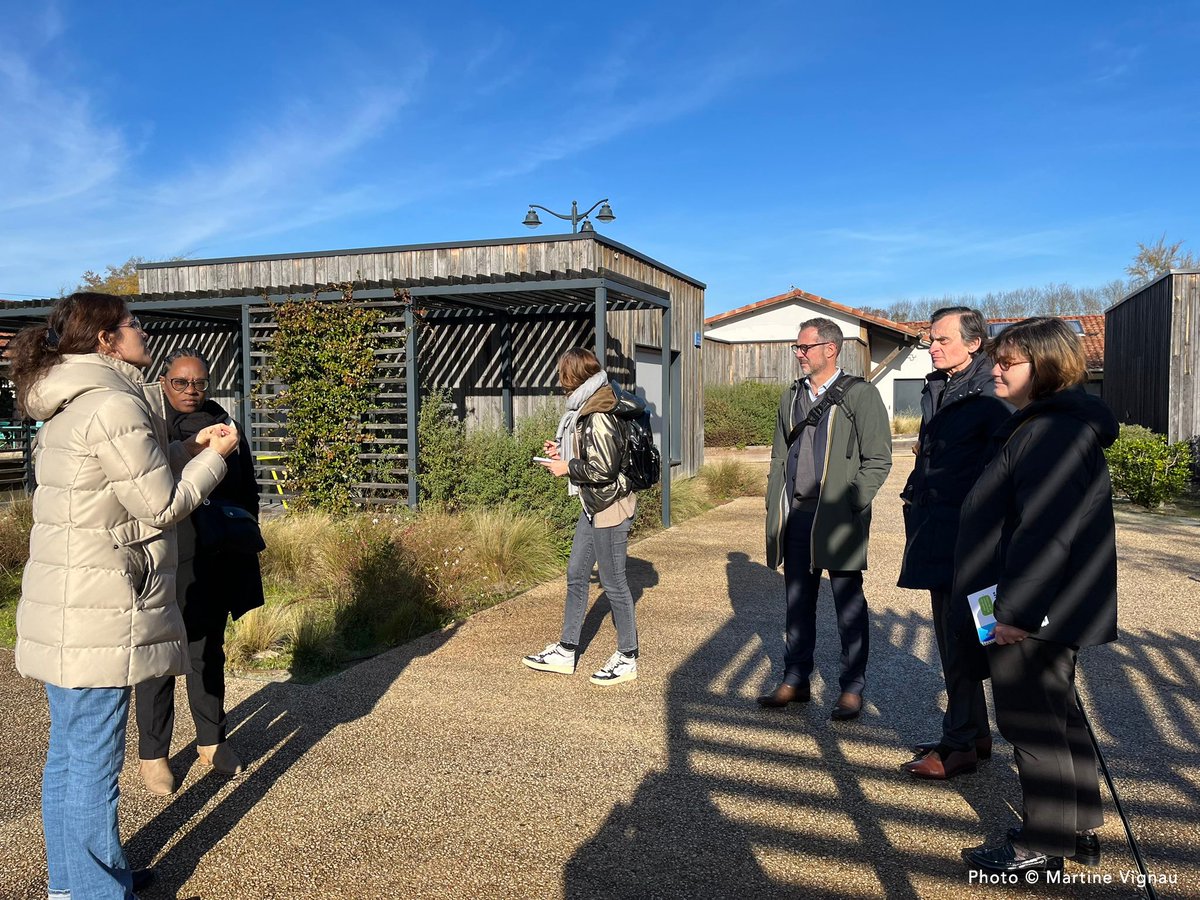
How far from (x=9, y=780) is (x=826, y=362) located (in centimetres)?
412

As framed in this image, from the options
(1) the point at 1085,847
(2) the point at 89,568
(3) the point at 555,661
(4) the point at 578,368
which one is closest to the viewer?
(2) the point at 89,568

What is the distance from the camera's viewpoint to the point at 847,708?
4516 millimetres

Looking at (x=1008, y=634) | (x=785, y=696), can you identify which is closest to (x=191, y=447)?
(x=1008, y=634)

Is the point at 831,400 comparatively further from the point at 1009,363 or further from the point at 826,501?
the point at 1009,363

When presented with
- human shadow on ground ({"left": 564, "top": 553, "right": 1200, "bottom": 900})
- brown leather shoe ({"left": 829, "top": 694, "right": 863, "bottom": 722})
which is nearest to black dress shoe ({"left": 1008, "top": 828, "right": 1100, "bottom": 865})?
human shadow on ground ({"left": 564, "top": 553, "right": 1200, "bottom": 900})

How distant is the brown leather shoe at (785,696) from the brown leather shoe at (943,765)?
0.90m

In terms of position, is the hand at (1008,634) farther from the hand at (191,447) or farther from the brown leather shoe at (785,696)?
the hand at (191,447)

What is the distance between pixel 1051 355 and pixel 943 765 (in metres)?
1.81

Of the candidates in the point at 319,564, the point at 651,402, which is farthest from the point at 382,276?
the point at 319,564

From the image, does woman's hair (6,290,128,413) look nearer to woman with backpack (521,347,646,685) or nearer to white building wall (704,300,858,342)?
woman with backpack (521,347,646,685)

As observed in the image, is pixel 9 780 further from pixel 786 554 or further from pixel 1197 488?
pixel 1197 488

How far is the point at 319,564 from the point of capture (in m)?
7.41

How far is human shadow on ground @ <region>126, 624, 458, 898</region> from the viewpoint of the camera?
10.6 ft

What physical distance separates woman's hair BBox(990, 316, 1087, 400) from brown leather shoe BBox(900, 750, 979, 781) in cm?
164
